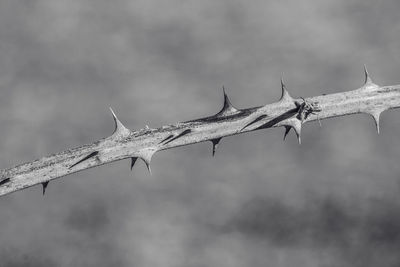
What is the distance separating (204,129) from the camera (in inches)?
457

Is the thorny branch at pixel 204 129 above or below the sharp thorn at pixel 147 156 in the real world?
above

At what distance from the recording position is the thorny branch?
432 inches

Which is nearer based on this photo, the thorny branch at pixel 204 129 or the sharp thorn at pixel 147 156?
the thorny branch at pixel 204 129

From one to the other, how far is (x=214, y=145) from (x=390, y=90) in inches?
163

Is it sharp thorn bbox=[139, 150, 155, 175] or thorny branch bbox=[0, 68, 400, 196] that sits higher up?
thorny branch bbox=[0, 68, 400, 196]

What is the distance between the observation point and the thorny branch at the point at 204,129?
1098cm

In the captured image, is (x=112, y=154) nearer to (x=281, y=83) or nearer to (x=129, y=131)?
(x=129, y=131)

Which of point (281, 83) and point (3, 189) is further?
point (281, 83)

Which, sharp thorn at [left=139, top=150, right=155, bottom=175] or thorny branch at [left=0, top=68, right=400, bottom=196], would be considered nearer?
thorny branch at [left=0, top=68, right=400, bottom=196]

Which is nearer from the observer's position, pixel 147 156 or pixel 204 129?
pixel 147 156

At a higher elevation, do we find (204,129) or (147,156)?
(204,129)

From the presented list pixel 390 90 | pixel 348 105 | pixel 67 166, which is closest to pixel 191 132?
pixel 67 166

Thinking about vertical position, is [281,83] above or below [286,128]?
above

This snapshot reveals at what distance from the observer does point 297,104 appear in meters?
11.7
